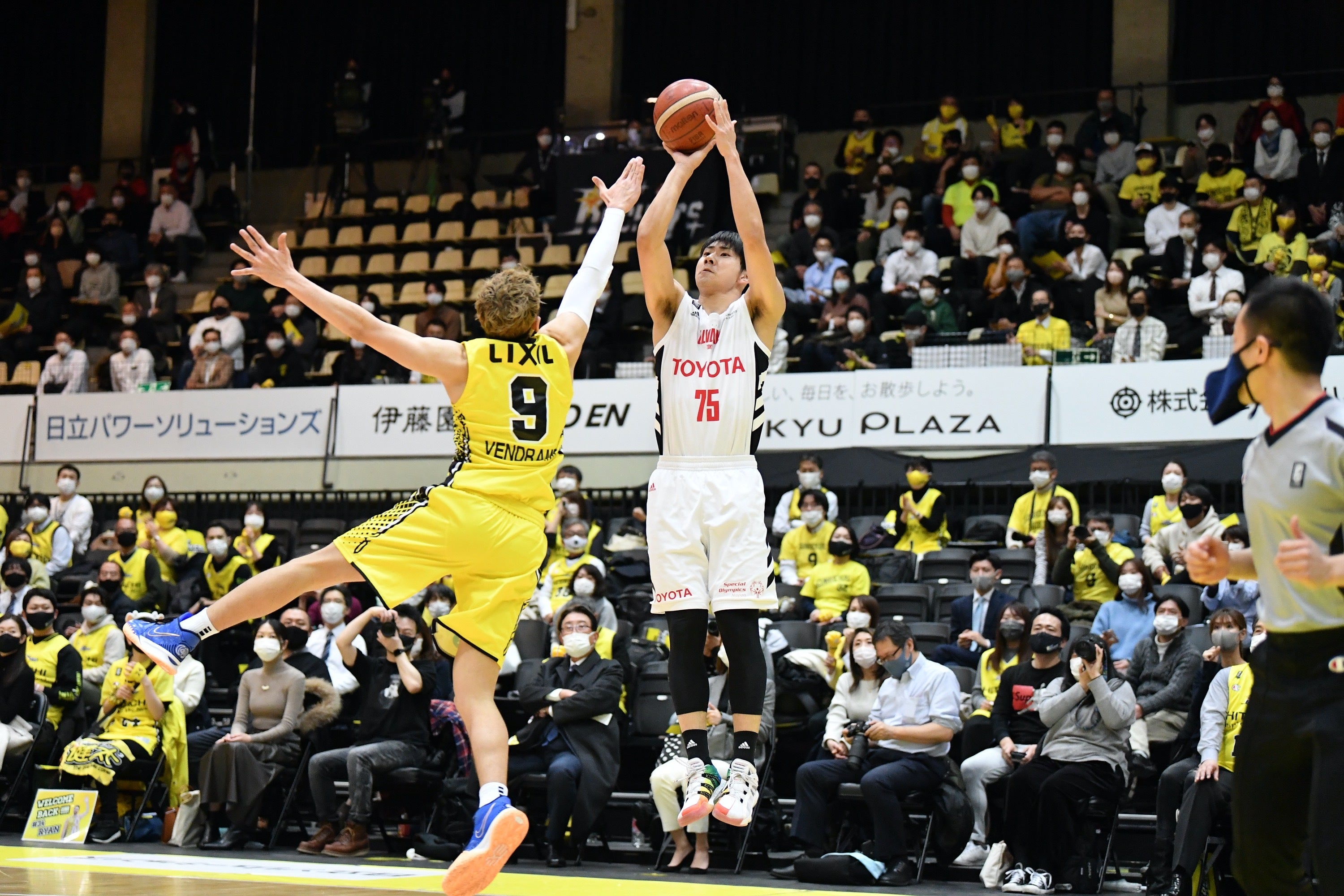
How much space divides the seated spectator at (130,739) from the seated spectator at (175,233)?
38.4 feet

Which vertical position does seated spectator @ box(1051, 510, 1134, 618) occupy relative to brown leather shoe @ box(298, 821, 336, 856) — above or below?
above

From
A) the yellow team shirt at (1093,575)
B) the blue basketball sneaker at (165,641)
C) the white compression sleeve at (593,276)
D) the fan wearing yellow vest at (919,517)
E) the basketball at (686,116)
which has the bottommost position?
the blue basketball sneaker at (165,641)

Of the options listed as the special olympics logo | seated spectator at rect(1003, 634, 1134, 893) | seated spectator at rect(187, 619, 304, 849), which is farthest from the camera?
the special olympics logo

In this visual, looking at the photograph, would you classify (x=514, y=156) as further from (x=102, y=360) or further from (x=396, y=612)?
(x=396, y=612)

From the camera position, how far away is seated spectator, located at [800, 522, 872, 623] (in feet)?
39.9

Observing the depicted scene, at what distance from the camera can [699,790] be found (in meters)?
5.67

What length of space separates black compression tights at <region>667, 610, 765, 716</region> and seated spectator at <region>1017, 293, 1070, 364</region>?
9.17m

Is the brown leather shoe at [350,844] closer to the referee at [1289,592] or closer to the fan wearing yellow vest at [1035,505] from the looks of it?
the fan wearing yellow vest at [1035,505]

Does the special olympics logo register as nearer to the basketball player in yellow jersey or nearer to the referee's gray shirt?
the basketball player in yellow jersey

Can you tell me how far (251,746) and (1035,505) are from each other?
22.5 feet

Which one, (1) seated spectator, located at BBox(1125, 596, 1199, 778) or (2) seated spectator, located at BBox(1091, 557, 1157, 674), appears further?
(2) seated spectator, located at BBox(1091, 557, 1157, 674)

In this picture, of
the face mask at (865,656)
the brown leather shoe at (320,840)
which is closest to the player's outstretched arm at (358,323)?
the face mask at (865,656)

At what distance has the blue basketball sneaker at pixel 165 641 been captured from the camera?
5.78 meters

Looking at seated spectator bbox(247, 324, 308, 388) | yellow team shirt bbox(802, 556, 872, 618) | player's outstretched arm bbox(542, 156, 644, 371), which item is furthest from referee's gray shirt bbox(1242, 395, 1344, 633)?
seated spectator bbox(247, 324, 308, 388)
